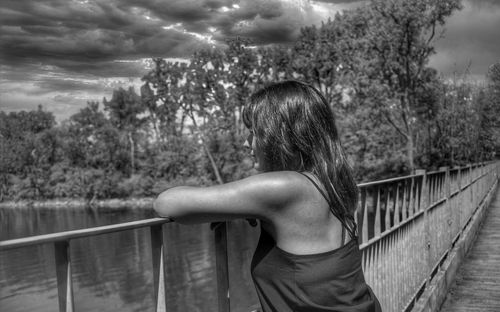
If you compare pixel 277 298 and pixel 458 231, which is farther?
pixel 458 231

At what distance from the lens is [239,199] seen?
1.63 m

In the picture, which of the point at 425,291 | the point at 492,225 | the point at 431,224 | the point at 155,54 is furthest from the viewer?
the point at 155,54

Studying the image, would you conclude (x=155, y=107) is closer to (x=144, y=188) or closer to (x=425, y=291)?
(x=144, y=188)

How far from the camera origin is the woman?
166 centimetres

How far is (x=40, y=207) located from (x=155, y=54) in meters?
24.7

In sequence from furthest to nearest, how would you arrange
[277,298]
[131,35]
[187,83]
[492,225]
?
[131,35] < [187,83] < [492,225] < [277,298]

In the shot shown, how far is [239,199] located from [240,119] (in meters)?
42.3

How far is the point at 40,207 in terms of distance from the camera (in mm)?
61844

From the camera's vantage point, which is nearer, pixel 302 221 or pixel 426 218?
pixel 302 221

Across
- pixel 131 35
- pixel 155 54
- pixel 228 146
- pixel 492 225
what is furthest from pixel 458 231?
pixel 131 35

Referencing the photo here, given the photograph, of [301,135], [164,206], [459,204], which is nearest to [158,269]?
[164,206]

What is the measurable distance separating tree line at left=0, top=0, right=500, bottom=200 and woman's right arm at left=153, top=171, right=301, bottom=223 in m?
8.89

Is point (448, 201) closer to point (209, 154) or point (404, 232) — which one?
point (404, 232)

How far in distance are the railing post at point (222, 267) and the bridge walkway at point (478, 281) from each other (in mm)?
4109
